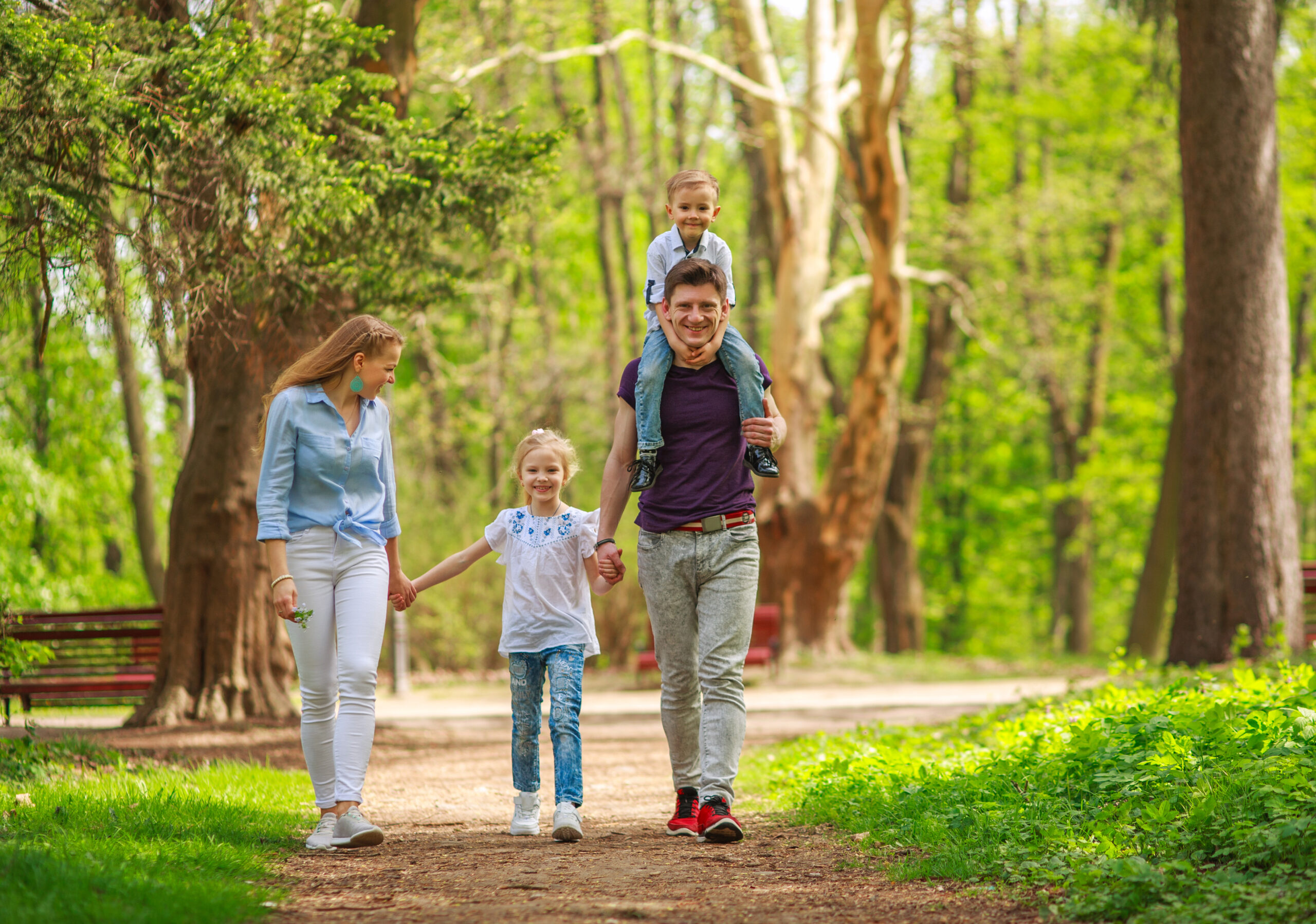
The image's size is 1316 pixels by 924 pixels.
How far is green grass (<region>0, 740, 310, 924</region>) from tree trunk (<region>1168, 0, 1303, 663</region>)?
736 cm

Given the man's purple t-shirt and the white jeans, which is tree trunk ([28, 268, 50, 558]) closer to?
the white jeans

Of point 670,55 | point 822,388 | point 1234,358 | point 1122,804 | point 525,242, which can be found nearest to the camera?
point 1122,804

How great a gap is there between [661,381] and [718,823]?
1756mm

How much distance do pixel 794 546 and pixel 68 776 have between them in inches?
502

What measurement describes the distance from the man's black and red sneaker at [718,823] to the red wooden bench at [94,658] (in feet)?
24.0

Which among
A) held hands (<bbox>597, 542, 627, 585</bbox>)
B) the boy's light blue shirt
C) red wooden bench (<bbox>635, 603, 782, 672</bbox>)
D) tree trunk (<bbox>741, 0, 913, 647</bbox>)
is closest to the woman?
held hands (<bbox>597, 542, 627, 585</bbox>)

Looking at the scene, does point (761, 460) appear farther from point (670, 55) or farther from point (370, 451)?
point (670, 55)

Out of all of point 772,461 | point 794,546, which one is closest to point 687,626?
point 772,461

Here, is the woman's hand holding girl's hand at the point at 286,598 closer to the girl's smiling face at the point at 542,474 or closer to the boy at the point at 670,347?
the girl's smiling face at the point at 542,474

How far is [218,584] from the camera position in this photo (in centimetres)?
925

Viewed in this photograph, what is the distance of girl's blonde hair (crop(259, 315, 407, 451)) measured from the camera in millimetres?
4863

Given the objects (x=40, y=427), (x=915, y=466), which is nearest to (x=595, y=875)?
(x=40, y=427)

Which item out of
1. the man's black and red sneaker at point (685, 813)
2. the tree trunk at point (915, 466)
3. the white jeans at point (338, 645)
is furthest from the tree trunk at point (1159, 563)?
the white jeans at point (338, 645)

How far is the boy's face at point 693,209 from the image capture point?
513 cm
